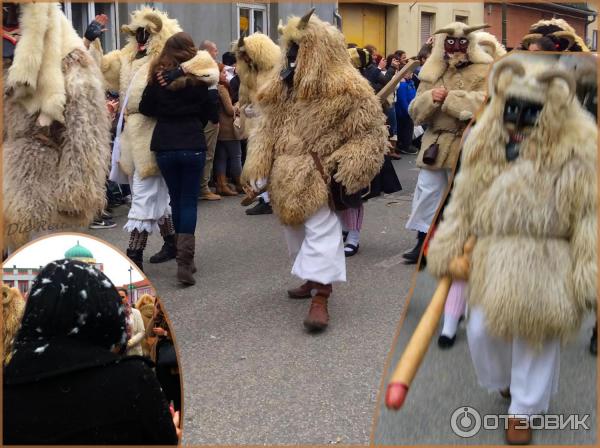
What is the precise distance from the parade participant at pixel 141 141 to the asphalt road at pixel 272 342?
0.42 m

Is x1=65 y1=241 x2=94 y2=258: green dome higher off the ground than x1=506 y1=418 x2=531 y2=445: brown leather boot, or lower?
higher

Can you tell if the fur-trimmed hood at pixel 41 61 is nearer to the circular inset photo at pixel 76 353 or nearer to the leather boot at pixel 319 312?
the leather boot at pixel 319 312

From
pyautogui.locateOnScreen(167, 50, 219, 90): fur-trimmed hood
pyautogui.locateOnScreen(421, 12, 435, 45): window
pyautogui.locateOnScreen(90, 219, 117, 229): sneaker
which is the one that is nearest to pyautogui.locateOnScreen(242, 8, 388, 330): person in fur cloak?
pyautogui.locateOnScreen(167, 50, 219, 90): fur-trimmed hood

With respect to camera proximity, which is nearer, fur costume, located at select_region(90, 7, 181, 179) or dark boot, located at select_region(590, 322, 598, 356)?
dark boot, located at select_region(590, 322, 598, 356)

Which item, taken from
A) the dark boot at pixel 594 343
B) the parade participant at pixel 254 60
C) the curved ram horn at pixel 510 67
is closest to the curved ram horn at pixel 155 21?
the parade participant at pixel 254 60

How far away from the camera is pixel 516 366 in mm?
2236

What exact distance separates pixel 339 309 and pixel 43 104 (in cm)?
227

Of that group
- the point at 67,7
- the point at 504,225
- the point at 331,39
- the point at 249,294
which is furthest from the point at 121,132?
the point at 67,7

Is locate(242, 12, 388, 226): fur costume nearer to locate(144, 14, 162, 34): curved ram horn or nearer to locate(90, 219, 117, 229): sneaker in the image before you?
locate(144, 14, 162, 34): curved ram horn

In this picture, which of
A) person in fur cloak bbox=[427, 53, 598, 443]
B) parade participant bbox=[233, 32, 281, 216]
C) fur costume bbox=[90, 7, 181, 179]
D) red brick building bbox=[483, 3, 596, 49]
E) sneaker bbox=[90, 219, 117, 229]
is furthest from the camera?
sneaker bbox=[90, 219, 117, 229]

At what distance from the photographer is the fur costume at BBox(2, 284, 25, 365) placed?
178 cm

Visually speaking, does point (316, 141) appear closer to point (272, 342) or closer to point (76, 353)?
point (272, 342)

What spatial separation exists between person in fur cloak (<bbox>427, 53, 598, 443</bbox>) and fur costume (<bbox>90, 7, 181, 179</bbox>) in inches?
151

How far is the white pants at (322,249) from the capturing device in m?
4.74
